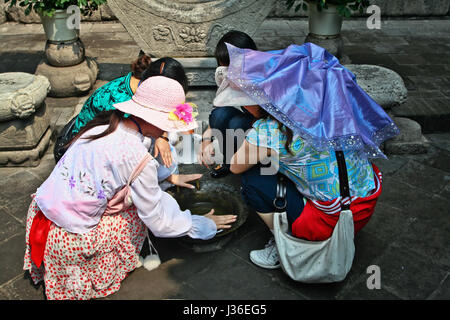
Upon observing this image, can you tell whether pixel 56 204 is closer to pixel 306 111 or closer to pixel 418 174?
pixel 306 111

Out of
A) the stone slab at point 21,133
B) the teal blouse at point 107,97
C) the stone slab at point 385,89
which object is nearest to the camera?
the teal blouse at point 107,97

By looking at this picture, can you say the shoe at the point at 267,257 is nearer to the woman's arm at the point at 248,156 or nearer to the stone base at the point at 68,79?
the woman's arm at the point at 248,156

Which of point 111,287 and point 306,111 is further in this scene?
point 111,287

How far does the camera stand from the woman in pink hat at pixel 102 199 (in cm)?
244

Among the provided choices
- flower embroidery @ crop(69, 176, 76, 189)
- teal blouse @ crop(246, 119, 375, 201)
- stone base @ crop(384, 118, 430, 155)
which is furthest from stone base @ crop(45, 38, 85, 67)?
stone base @ crop(384, 118, 430, 155)

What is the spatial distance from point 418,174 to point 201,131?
1.92m

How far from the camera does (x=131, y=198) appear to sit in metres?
2.53

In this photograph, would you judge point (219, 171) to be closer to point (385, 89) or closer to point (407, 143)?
point (385, 89)

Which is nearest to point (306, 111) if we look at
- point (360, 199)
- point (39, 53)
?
point (360, 199)

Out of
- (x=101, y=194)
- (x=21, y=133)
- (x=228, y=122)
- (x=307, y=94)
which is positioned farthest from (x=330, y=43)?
(x=101, y=194)

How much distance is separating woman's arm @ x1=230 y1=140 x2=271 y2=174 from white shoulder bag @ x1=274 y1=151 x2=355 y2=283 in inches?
13.0

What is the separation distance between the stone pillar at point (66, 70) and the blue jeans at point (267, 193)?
277 centimetres

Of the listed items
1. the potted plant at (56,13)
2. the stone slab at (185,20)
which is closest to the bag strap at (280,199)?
the stone slab at (185,20)

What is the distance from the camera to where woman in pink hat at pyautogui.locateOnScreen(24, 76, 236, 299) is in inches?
96.0
